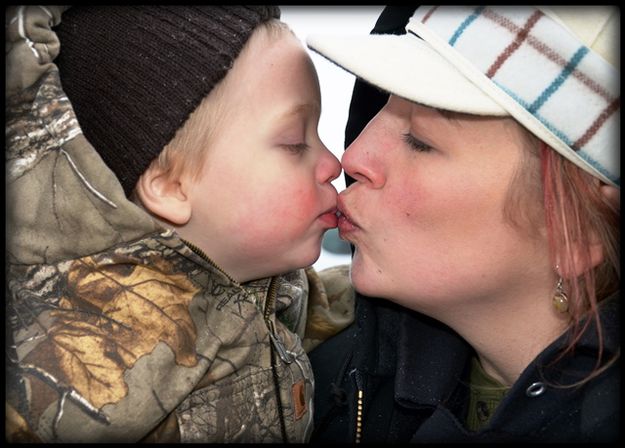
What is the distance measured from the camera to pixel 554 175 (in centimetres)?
142

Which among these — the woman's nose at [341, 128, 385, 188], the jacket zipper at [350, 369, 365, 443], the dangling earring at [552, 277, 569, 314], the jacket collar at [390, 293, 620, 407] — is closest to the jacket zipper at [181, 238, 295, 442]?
the jacket zipper at [350, 369, 365, 443]

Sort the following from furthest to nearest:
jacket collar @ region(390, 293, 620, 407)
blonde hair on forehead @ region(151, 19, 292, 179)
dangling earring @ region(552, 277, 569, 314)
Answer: jacket collar @ region(390, 293, 620, 407)
blonde hair on forehead @ region(151, 19, 292, 179)
dangling earring @ region(552, 277, 569, 314)

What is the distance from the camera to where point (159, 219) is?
5.77 ft

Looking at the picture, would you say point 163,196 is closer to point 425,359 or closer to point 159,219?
point 159,219

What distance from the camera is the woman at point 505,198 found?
4.46 feet

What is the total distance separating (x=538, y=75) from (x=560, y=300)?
490 mm

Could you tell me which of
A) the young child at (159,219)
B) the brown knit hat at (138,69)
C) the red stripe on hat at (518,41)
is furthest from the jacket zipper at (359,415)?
the red stripe on hat at (518,41)

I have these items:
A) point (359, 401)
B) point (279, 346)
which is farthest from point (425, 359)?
point (279, 346)

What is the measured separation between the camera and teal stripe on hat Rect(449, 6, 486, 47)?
1.44 metres

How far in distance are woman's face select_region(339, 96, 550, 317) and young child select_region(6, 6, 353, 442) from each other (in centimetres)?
23

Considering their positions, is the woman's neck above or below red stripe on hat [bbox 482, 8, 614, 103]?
below

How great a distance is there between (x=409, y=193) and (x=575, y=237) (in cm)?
34

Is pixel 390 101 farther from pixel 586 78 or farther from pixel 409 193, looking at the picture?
pixel 586 78

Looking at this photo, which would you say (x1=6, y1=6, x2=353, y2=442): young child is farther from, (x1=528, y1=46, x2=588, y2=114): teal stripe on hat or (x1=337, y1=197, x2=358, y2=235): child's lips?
(x1=528, y1=46, x2=588, y2=114): teal stripe on hat
